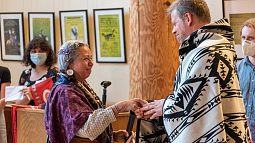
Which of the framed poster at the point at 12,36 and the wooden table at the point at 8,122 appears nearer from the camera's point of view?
the wooden table at the point at 8,122

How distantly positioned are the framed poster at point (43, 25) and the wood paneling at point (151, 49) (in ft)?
7.33

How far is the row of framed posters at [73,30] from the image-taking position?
4.94 meters

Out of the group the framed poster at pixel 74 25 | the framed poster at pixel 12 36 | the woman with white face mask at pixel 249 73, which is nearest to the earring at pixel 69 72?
the woman with white face mask at pixel 249 73

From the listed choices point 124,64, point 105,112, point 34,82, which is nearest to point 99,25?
point 124,64

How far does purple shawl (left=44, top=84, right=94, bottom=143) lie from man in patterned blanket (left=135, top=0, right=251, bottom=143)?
1.95ft

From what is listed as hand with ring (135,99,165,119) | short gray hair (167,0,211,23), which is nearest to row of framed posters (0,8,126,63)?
hand with ring (135,99,165,119)

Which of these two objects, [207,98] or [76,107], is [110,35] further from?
[207,98]

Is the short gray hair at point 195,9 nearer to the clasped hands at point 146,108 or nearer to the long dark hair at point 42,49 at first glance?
the clasped hands at point 146,108

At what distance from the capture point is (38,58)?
13.4ft

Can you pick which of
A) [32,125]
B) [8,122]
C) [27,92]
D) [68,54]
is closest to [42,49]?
[27,92]

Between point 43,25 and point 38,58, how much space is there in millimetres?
1590

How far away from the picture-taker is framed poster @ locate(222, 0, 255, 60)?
13.1ft

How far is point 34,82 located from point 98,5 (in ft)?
5.62

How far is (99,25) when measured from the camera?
5059mm
